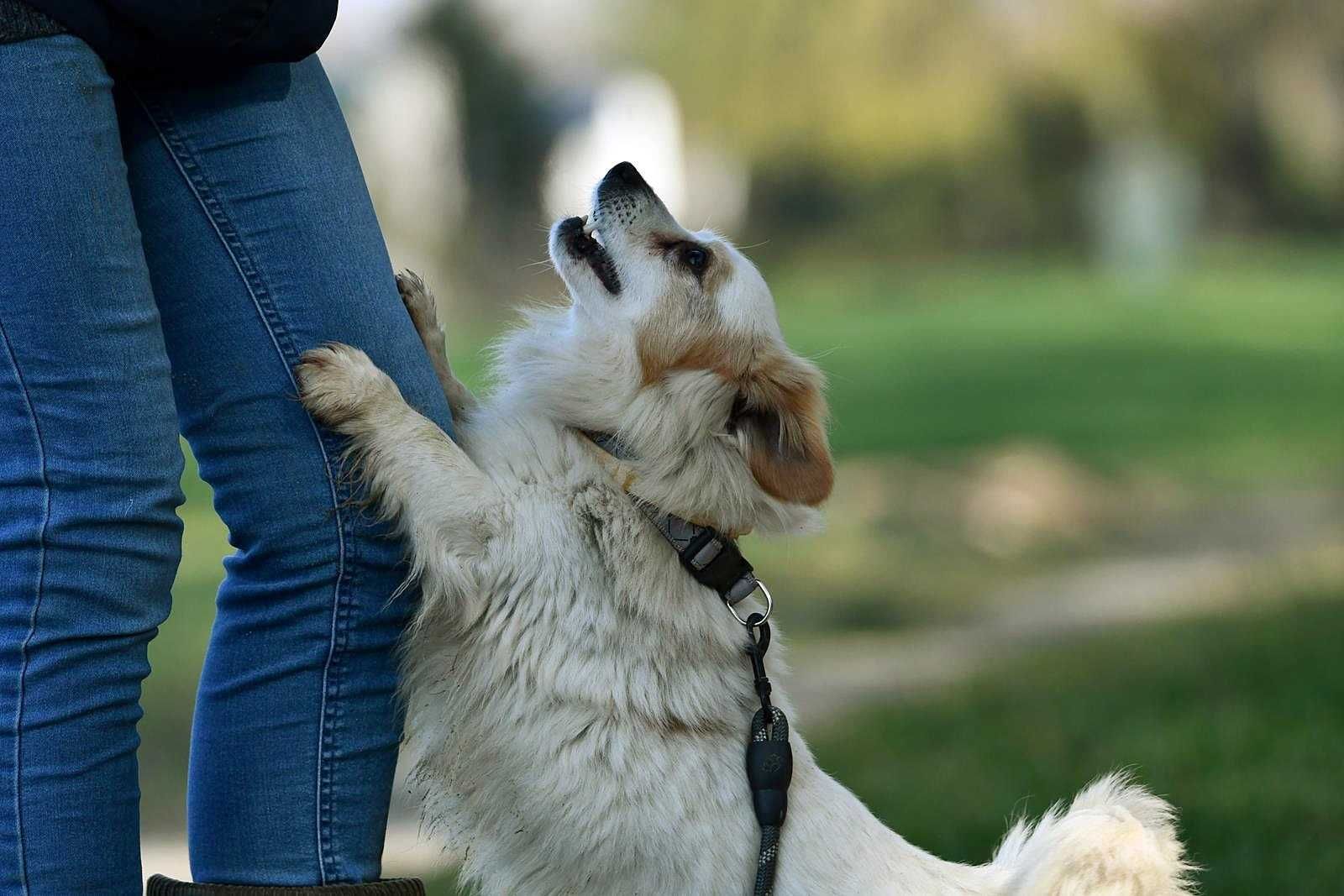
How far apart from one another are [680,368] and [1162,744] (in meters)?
2.64

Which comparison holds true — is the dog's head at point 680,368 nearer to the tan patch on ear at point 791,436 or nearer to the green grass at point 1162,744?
the tan patch on ear at point 791,436

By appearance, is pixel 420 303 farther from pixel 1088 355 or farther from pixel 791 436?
pixel 1088 355

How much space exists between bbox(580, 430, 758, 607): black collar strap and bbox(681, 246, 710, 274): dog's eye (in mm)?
664

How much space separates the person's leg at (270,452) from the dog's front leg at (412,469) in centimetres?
5

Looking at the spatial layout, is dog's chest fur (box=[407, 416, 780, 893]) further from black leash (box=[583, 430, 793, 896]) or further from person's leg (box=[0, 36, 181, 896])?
person's leg (box=[0, 36, 181, 896])

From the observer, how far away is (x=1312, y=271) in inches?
991

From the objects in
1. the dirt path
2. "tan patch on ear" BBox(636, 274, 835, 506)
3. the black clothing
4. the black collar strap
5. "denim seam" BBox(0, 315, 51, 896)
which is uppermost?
the dirt path

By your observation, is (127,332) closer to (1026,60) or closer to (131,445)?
(131,445)

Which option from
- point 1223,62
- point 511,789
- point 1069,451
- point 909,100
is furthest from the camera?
point 1223,62

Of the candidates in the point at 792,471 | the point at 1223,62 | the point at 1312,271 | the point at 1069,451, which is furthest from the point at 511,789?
the point at 1312,271

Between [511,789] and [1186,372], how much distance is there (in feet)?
52.9

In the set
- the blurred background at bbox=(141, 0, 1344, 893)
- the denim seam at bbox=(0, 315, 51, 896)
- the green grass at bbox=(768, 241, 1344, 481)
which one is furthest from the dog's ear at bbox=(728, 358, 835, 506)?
the green grass at bbox=(768, 241, 1344, 481)

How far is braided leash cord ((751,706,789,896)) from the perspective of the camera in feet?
7.95

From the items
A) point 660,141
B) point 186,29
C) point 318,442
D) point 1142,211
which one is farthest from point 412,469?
point 1142,211
